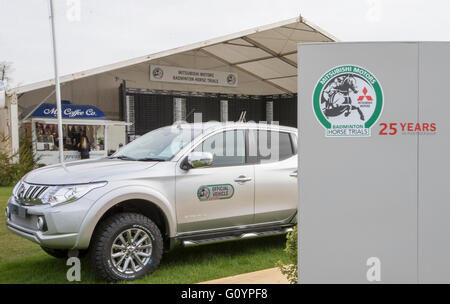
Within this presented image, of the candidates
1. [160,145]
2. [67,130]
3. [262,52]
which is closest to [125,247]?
[160,145]

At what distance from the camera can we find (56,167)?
5523mm

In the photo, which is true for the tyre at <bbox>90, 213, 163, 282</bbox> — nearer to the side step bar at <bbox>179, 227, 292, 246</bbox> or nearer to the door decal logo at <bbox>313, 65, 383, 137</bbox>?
the side step bar at <bbox>179, 227, 292, 246</bbox>

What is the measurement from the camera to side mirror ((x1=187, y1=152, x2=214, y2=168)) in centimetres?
538

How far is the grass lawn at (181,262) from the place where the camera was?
5266 mm

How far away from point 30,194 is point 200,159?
6.15ft

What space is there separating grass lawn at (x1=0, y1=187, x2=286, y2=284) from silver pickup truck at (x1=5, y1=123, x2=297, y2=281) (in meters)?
0.29

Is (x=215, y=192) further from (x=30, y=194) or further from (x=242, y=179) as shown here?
(x=30, y=194)

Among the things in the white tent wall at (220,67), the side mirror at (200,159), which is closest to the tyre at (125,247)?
the side mirror at (200,159)

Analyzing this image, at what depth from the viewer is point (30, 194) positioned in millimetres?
4988

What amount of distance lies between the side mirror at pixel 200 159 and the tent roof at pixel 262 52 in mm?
14215

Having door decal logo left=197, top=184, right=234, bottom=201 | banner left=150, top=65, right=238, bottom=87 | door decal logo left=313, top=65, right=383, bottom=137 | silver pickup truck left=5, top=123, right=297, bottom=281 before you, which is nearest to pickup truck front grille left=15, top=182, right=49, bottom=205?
silver pickup truck left=5, top=123, right=297, bottom=281
